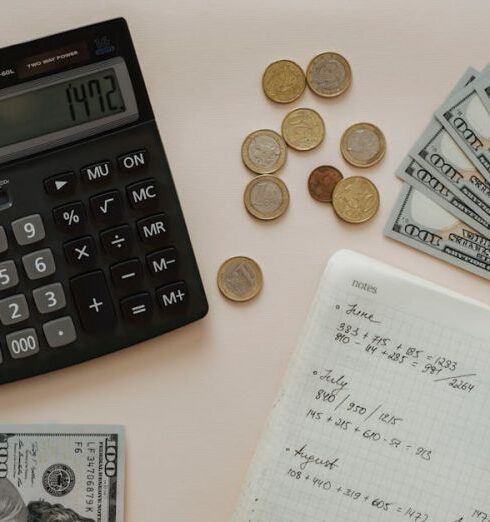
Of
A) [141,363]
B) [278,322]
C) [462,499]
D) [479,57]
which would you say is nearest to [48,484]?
[141,363]

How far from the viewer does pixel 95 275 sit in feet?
2.03

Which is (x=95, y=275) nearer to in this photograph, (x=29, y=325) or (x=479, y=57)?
(x=29, y=325)

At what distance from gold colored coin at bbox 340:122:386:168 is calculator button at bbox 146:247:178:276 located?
0.16 metres

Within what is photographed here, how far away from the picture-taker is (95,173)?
62 centimetres

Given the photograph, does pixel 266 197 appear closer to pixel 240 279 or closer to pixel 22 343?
pixel 240 279

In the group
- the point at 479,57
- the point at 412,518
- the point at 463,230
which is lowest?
the point at 412,518

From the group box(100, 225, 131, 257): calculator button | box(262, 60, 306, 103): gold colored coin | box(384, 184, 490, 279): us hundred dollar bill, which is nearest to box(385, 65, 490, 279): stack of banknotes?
box(384, 184, 490, 279): us hundred dollar bill

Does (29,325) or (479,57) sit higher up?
(479,57)

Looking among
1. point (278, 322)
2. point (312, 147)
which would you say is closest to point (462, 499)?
point (278, 322)

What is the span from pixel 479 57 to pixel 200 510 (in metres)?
0.43

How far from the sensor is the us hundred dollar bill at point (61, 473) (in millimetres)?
647

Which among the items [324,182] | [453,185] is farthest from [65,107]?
[453,185]

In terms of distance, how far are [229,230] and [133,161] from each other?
9 centimetres

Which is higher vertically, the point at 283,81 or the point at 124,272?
the point at 283,81
